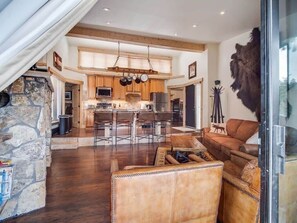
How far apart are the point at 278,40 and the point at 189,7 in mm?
3843

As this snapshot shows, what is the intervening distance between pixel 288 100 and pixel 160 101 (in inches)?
319

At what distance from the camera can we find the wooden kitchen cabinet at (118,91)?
9.12 metres

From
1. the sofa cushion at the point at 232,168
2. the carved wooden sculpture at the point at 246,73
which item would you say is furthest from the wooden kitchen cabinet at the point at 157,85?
the sofa cushion at the point at 232,168

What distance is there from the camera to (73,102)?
873cm

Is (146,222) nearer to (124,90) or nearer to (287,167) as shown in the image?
(287,167)

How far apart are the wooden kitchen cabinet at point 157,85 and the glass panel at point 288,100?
8517 millimetres

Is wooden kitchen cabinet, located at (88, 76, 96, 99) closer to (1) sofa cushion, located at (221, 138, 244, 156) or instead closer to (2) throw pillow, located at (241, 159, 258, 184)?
(1) sofa cushion, located at (221, 138, 244, 156)

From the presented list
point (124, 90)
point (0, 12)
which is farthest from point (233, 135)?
point (124, 90)

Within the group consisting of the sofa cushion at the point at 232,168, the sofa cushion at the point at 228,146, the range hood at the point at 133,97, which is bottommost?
the sofa cushion at the point at 232,168

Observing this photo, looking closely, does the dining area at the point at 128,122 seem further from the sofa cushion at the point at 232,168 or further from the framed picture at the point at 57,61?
the sofa cushion at the point at 232,168

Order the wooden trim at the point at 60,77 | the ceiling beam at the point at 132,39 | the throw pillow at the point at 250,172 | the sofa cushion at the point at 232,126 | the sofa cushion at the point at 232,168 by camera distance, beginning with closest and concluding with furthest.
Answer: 1. the throw pillow at the point at 250,172
2. the sofa cushion at the point at 232,168
3. the sofa cushion at the point at 232,126
4. the ceiling beam at the point at 132,39
5. the wooden trim at the point at 60,77

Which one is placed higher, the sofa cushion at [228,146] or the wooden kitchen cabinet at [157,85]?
the wooden kitchen cabinet at [157,85]

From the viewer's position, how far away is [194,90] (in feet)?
26.3

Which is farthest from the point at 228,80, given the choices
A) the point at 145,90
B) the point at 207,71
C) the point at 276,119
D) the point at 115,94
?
the point at 276,119
